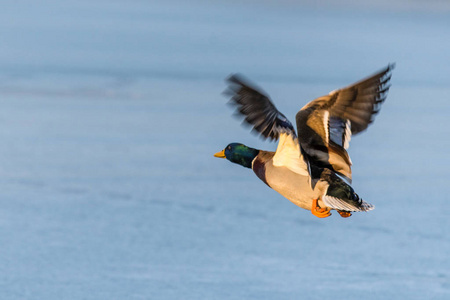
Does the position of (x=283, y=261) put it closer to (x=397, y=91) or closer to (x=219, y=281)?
(x=219, y=281)

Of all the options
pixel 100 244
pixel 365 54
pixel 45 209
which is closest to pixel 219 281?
pixel 100 244

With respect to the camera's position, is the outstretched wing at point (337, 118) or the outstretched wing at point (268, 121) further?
the outstretched wing at point (337, 118)

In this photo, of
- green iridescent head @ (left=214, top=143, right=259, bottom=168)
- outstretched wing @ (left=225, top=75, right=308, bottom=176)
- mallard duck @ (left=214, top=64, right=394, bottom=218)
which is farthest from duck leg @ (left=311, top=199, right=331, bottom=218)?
green iridescent head @ (left=214, top=143, right=259, bottom=168)

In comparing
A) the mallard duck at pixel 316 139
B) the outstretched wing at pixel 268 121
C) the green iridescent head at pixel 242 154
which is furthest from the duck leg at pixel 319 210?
the green iridescent head at pixel 242 154

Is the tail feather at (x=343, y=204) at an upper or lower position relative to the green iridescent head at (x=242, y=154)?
lower

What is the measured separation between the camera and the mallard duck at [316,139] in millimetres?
4941

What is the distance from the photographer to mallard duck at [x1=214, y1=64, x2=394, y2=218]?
4.94 meters

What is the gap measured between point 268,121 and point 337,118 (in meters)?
0.49

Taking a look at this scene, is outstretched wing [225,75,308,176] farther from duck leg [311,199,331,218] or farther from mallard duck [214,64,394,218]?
duck leg [311,199,331,218]

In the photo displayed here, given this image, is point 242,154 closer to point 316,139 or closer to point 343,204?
point 316,139

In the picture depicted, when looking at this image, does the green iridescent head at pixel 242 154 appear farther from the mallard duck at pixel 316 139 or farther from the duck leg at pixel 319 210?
the duck leg at pixel 319 210

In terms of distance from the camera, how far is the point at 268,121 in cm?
497

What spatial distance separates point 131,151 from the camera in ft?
33.6

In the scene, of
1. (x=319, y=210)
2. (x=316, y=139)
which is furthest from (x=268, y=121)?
(x=319, y=210)
